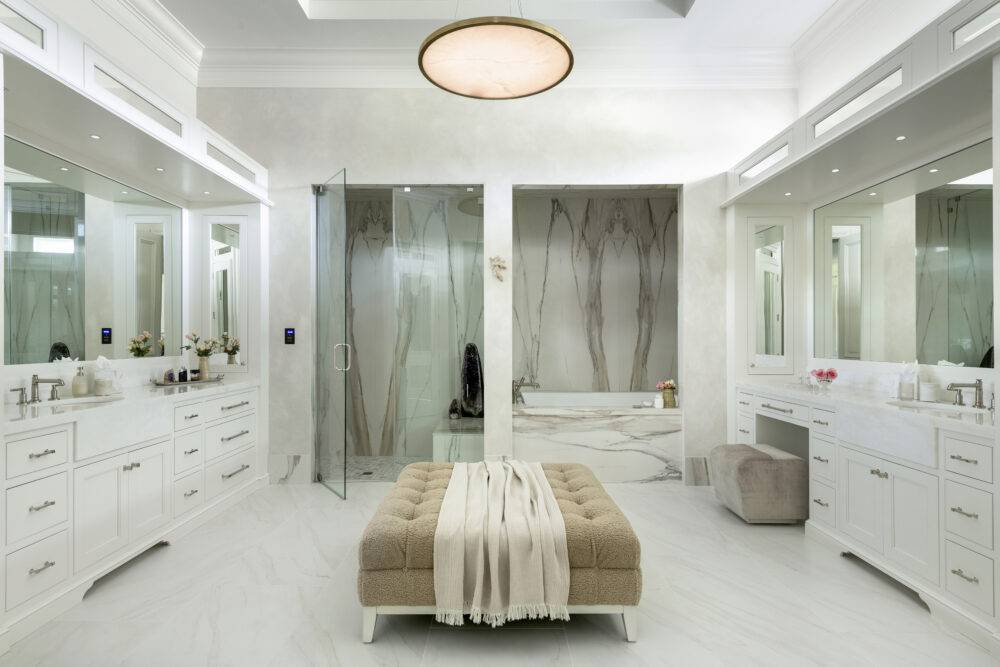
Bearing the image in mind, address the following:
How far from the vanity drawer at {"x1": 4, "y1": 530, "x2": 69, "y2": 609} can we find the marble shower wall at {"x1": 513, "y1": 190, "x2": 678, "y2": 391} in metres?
4.06

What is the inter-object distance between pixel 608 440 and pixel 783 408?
1315 mm

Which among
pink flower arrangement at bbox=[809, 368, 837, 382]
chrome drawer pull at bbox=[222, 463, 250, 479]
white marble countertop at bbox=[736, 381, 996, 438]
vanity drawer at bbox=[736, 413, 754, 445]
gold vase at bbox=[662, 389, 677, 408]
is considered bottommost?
chrome drawer pull at bbox=[222, 463, 250, 479]

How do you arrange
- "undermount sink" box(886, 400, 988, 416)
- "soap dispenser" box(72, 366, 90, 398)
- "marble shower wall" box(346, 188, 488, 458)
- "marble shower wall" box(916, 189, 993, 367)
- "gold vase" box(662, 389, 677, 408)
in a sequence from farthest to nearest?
"gold vase" box(662, 389, 677, 408) → "marble shower wall" box(346, 188, 488, 458) → "soap dispenser" box(72, 366, 90, 398) → "marble shower wall" box(916, 189, 993, 367) → "undermount sink" box(886, 400, 988, 416)

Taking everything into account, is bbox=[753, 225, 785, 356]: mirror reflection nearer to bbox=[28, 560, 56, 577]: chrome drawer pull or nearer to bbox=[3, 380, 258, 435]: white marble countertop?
bbox=[3, 380, 258, 435]: white marble countertop

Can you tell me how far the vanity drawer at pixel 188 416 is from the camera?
129 inches

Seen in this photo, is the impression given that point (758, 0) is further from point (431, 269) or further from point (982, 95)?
point (431, 269)

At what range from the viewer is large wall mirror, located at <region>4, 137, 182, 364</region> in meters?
2.83

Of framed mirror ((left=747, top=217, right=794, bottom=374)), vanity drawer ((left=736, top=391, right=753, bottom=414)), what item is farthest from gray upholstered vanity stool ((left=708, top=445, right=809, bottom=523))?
framed mirror ((left=747, top=217, right=794, bottom=374))

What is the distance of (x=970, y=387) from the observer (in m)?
2.69

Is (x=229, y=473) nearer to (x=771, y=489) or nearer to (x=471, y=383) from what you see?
(x=471, y=383)

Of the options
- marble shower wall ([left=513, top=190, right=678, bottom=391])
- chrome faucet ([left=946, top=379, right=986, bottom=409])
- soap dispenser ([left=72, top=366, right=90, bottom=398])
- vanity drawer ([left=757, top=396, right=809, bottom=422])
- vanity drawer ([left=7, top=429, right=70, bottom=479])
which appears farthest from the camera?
marble shower wall ([left=513, top=190, right=678, bottom=391])

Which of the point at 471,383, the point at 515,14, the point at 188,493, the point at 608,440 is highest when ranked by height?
the point at 515,14

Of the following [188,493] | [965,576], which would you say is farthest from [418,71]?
[965,576]

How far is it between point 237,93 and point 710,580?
16.1 ft
